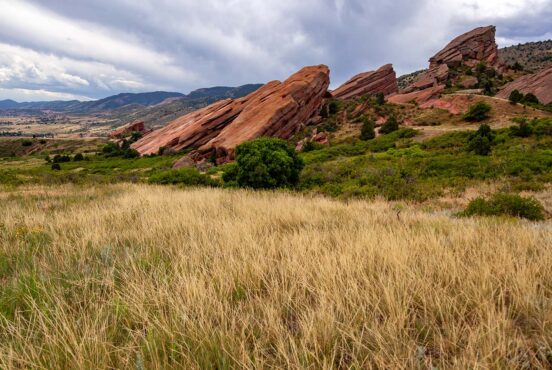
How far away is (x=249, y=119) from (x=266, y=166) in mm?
27886

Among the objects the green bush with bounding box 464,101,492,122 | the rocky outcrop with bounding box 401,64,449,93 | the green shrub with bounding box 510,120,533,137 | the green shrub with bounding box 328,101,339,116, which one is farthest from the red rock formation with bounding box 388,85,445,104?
the green shrub with bounding box 510,120,533,137

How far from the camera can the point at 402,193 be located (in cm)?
1312

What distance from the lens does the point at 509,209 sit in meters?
8.41

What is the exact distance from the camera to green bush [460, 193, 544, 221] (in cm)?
826

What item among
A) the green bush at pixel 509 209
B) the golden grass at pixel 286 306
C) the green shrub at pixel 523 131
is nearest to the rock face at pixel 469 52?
the green shrub at pixel 523 131

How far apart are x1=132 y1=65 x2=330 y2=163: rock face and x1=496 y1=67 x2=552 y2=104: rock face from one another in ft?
106

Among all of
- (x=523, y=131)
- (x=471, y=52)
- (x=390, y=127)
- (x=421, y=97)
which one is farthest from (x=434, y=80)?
(x=523, y=131)

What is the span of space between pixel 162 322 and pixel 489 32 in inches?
4122

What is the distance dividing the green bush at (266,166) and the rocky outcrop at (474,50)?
256 feet

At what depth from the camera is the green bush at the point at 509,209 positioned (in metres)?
8.26

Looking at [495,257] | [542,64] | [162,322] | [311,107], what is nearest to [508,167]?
[495,257]

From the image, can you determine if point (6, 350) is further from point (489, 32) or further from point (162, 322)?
point (489, 32)

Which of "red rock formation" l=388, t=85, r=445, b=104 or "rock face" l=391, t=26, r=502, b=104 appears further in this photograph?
"rock face" l=391, t=26, r=502, b=104

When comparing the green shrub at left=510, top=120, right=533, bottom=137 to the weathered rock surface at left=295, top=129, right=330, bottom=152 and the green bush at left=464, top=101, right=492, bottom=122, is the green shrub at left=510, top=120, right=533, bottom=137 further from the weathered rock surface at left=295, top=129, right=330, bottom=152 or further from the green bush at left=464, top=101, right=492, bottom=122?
the weathered rock surface at left=295, top=129, right=330, bottom=152
